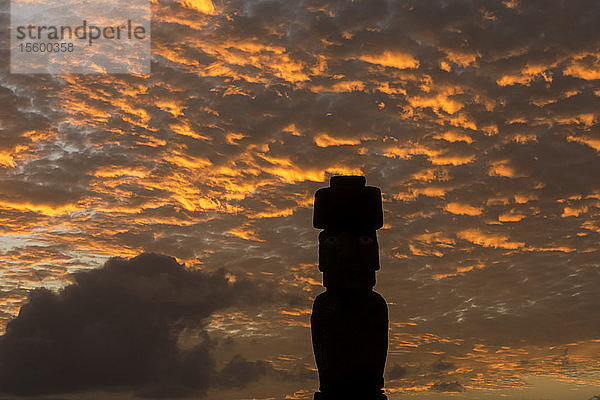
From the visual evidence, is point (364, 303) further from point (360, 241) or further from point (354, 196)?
point (354, 196)

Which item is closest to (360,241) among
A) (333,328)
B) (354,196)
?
(354,196)

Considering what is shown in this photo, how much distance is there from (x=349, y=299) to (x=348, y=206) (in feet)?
8.27

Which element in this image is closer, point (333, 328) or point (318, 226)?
point (333, 328)

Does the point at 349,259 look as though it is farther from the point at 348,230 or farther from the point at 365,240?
the point at 348,230

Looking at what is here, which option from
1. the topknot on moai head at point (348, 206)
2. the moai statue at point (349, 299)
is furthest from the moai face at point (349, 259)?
the topknot on moai head at point (348, 206)

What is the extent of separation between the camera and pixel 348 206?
705 inches

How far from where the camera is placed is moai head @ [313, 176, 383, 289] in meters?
17.5

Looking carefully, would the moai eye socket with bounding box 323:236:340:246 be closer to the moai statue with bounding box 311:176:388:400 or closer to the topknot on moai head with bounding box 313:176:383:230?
the moai statue with bounding box 311:176:388:400

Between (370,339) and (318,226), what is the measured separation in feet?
11.4

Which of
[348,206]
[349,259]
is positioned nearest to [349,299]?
[349,259]

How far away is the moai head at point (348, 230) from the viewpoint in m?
A: 17.5

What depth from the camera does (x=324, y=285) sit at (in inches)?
706

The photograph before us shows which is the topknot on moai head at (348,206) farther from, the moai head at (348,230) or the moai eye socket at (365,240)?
the moai eye socket at (365,240)

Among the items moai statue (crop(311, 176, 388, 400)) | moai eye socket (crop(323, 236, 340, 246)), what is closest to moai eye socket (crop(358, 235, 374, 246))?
moai statue (crop(311, 176, 388, 400))
